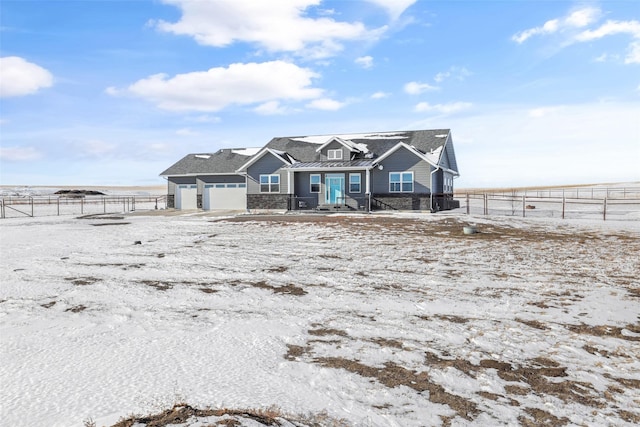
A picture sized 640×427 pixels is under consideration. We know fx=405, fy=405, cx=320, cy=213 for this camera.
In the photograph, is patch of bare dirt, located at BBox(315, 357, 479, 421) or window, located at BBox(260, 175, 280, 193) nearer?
patch of bare dirt, located at BBox(315, 357, 479, 421)

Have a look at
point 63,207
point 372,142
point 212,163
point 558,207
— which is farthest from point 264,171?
point 558,207

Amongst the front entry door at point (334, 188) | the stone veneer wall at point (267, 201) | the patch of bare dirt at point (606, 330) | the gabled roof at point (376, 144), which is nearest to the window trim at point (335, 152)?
the gabled roof at point (376, 144)

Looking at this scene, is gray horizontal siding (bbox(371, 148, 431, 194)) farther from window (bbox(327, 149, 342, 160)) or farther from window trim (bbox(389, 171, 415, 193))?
window (bbox(327, 149, 342, 160))

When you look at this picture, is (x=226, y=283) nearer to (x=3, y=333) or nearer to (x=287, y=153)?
(x=3, y=333)

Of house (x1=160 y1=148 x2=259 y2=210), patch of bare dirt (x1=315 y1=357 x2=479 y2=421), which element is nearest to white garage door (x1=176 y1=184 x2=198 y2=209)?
house (x1=160 y1=148 x2=259 y2=210)

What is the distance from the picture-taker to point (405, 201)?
2884cm

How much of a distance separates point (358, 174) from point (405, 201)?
395 centimetres

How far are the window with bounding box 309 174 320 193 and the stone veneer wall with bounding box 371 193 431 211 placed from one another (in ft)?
14.3

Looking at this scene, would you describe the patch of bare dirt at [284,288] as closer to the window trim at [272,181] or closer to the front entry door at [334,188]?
the front entry door at [334,188]

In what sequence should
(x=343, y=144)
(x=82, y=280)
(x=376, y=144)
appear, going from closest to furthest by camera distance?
(x=82, y=280) < (x=343, y=144) < (x=376, y=144)

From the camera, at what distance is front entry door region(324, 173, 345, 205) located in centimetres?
3019

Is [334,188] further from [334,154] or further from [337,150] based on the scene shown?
[337,150]

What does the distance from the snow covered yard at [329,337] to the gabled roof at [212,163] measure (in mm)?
24161

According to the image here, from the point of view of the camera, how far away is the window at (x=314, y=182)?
101 ft
